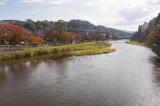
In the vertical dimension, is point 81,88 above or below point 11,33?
below

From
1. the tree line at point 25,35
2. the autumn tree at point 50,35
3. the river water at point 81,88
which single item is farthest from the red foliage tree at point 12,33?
the river water at point 81,88

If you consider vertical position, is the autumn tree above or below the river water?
above

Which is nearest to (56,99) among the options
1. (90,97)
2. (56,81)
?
(90,97)

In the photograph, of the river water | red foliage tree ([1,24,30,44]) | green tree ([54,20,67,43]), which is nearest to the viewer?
the river water

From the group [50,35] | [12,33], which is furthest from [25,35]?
[50,35]

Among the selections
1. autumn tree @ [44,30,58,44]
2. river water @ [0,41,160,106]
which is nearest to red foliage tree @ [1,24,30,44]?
autumn tree @ [44,30,58,44]

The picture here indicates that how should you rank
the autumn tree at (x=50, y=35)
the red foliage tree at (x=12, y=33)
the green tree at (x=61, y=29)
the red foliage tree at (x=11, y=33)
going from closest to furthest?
the red foliage tree at (x=11, y=33)
the red foliage tree at (x=12, y=33)
the autumn tree at (x=50, y=35)
the green tree at (x=61, y=29)

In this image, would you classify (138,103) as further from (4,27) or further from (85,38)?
(85,38)

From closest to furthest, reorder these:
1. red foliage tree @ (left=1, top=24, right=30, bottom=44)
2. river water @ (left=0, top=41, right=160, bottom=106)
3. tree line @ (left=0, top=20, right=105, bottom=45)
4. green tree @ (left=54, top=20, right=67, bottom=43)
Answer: river water @ (left=0, top=41, right=160, bottom=106) → red foliage tree @ (left=1, top=24, right=30, bottom=44) → tree line @ (left=0, top=20, right=105, bottom=45) → green tree @ (left=54, top=20, right=67, bottom=43)

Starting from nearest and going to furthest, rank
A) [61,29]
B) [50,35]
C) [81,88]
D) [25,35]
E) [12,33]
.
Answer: [81,88] < [12,33] < [25,35] < [50,35] < [61,29]

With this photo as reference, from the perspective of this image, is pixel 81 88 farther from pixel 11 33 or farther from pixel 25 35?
pixel 25 35

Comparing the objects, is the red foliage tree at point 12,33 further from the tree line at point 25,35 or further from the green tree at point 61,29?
the green tree at point 61,29

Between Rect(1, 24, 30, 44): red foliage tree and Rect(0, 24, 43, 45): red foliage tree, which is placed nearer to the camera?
Rect(0, 24, 43, 45): red foliage tree

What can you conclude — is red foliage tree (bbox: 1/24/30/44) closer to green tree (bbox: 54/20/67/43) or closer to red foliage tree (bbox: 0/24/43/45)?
red foliage tree (bbox: 0/24/43/45)
